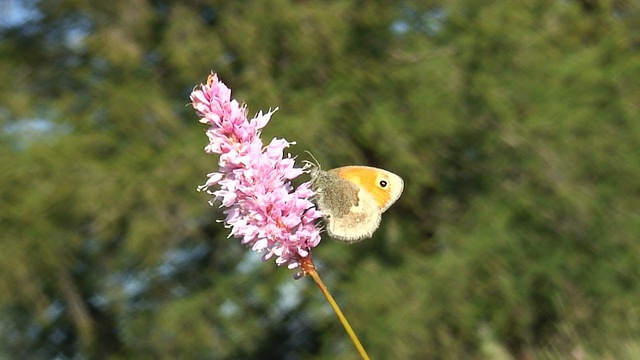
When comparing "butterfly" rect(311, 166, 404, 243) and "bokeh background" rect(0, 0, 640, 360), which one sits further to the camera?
"bokeh background" rect(0, 0, 640, 360)

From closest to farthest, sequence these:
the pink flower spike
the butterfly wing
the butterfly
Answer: the pink flower spike → the butterfly → the butterfly wing

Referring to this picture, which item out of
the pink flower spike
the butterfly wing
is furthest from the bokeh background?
the pink flower spike

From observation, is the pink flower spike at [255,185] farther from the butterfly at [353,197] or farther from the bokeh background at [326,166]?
the bokeh background at [326,166]

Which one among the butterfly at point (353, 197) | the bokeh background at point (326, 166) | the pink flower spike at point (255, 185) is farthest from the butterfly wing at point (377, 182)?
the bokeh background at point (326, 166)

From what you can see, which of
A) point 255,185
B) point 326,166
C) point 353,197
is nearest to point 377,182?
point 353,197

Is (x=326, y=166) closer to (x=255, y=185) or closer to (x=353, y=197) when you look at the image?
(x=353, y=197)

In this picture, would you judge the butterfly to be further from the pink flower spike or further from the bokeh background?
the bokeh background
